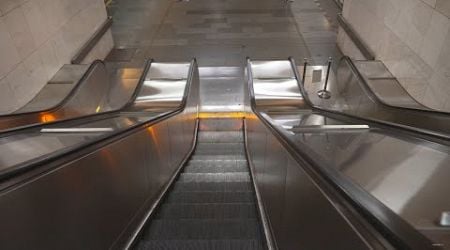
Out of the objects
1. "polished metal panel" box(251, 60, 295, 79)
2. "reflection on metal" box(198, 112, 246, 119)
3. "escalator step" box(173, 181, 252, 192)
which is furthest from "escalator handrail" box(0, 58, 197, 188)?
"reflection on metal" box(198, 112, 246, 119)

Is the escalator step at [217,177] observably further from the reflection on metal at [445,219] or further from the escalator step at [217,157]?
the reflection on metal at [445,219]

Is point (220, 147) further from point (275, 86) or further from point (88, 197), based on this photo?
point (88, 197)

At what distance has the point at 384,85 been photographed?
572 centimetres

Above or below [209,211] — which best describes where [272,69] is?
above

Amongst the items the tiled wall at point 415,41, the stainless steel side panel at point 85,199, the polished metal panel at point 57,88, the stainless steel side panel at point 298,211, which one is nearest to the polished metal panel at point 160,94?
the polished metal panel at point 57,88

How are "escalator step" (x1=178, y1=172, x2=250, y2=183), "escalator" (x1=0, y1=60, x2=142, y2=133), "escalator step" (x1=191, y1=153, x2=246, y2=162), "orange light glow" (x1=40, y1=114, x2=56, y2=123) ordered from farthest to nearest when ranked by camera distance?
1. "escalator step" (x1=191, y1=153, x2=246, y2=162)
2. "escalator" (x1=0, y1=60, x2=142, y2=133)
3. "orange light glow" (x1=40, y1=114, x2=56, y2=123)
4. "escalator step" (x1=178, y1=172, x2=250, y2=183)

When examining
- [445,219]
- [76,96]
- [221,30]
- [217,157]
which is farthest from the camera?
[221,30]

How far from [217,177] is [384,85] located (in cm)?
351

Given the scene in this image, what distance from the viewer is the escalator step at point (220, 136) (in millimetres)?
6066

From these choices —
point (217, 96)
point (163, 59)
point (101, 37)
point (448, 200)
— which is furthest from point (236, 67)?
point (448, 200)

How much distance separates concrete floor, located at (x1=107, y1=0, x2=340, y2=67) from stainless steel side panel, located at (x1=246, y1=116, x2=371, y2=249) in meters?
5.81

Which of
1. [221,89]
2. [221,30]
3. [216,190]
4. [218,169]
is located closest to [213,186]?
[216,190]

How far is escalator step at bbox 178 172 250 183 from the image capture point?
3854mm

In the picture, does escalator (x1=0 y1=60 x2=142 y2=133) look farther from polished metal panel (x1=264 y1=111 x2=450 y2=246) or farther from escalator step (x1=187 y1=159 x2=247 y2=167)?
polished metal panel (x1=264 y1=111 x2=450 y2=246)
